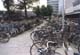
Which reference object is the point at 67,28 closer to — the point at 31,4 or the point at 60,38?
the point at 60,38

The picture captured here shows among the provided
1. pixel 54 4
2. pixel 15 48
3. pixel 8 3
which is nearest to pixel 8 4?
pixel 8 3

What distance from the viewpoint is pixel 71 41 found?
6.59 meters

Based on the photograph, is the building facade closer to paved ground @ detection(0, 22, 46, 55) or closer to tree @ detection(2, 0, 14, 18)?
tree @ detection(2, 0, 14, 18)

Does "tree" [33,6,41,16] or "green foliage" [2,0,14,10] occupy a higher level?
"green foliage" [2,0,14,10]

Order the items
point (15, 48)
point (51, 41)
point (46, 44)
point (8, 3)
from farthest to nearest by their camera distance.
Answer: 1. point (8, 3)
2. point (15, 48)
3. point (51, 41)
4. point (46, 44)

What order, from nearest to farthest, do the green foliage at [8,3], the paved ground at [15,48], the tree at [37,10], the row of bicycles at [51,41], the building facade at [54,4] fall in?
the row of bicycles at [51,41] → the paved ground at [15,48] → the green foliage at [8,3] → the tree at [37,10] → the building facade at [54,4]

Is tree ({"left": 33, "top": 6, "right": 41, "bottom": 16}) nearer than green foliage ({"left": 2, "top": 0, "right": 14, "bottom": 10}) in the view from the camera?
No

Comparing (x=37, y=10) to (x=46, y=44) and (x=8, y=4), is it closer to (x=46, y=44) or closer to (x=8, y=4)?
(x=8, y=4)

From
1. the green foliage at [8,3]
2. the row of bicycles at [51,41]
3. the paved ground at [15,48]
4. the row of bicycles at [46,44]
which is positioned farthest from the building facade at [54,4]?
the row of bicycles at [46,44]

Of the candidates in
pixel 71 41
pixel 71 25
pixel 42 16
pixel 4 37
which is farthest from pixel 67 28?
pixel 42 16

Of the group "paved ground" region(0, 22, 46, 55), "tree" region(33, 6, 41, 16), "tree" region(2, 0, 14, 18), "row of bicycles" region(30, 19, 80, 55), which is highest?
"tree" region(2, 0, 14, 18)

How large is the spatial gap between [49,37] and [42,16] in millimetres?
14735

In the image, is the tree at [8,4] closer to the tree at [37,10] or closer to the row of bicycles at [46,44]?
the tree at [37,10]

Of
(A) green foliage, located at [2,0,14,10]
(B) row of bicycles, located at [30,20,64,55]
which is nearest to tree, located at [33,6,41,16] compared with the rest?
(A) green foliage, located at [2,0,14,10]
